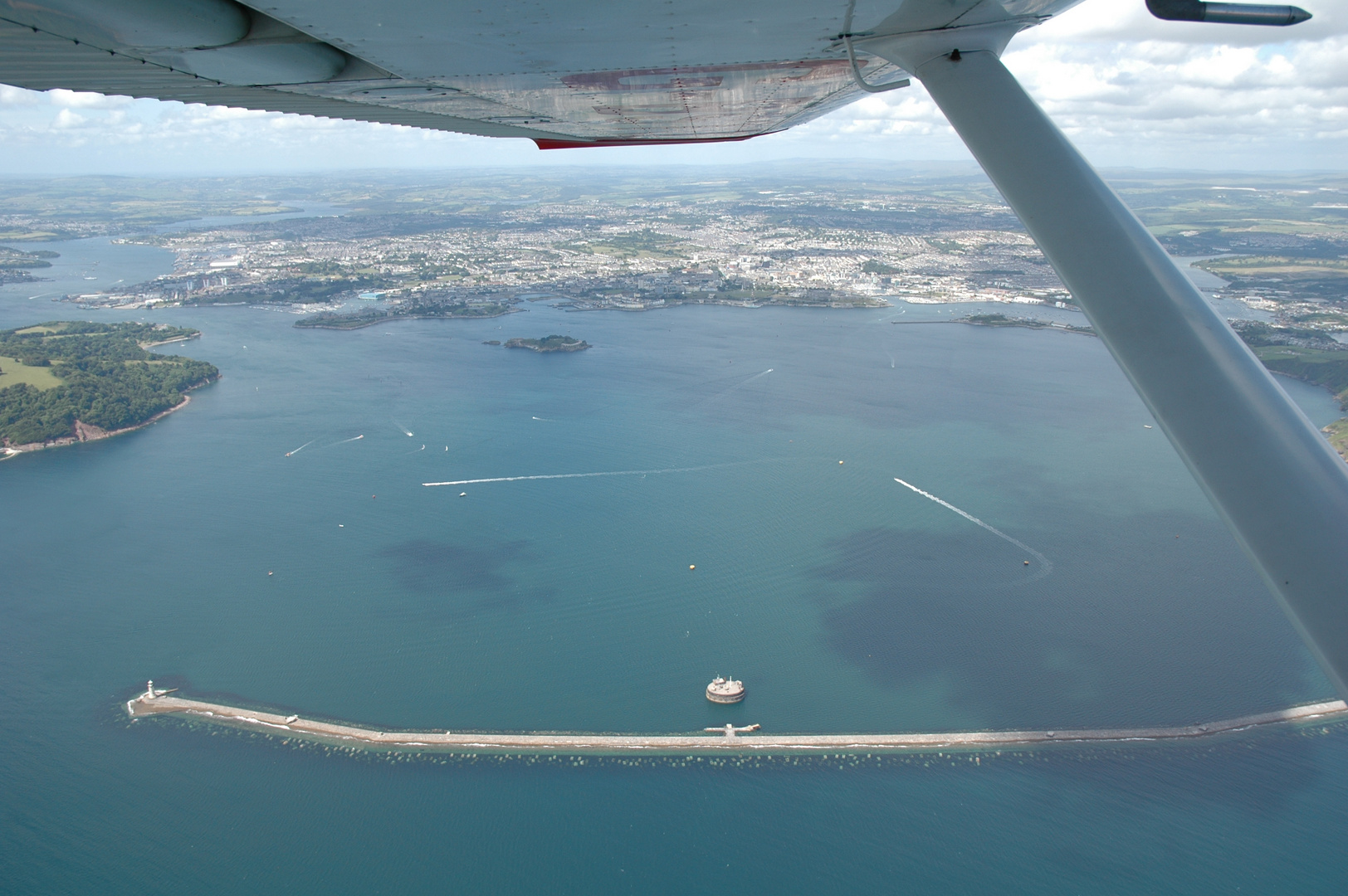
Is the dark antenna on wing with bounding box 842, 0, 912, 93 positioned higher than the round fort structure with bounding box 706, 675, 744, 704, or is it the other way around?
the dark antenna on wing with bounding box 842, 0, 912, 93

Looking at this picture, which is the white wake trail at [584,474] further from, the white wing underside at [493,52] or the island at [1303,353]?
the white wing underside at [493,52]

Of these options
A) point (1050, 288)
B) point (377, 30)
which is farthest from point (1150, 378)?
point (1050, 288)

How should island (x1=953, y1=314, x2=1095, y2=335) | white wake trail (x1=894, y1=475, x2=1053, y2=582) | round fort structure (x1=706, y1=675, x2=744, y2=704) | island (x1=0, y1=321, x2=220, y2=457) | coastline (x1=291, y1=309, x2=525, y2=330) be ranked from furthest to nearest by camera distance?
coastline (x1=291, y1=309, x2=525, y2=330) → island (x1=953, y1=314, x2=1095, y2=335) → island (x1=0, y1=321, x2=220, y2=457) → white wake trail (x1=894, y1=475, x2=1053, y2=582) → round fort structure (x1=706, y1=675, x2=744, y2=704)

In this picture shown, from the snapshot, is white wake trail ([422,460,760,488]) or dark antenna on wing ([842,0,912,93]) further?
white wake trail ([422,460,760,488])

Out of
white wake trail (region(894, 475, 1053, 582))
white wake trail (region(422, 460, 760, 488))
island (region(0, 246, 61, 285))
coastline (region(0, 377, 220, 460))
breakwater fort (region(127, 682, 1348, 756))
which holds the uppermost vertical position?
island (region(0, 246, 61, 285))

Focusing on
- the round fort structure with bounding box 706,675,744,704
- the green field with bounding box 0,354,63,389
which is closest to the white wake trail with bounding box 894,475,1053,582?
the round fort structure with bounding box 706,675,744,704

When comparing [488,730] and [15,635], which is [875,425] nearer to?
[488,730]

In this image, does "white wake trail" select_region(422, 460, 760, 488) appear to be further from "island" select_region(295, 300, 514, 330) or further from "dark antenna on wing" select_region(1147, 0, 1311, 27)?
"island" select_region(295, 300, 514, 330)
